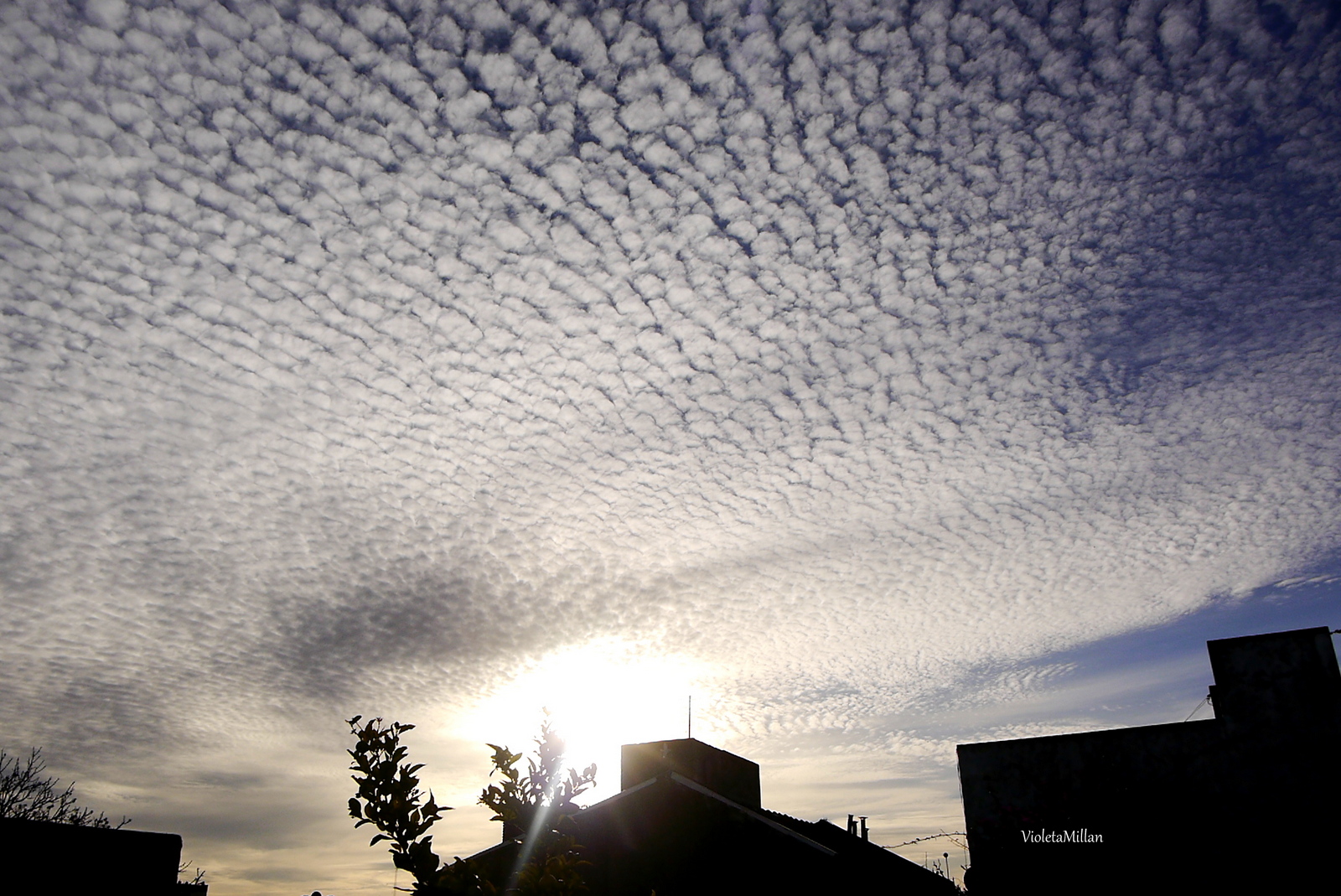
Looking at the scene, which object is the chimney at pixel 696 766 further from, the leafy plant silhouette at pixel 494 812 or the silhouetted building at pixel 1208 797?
the leafy plant silhouette at pixel 494 812

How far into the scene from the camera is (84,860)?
8.61 m

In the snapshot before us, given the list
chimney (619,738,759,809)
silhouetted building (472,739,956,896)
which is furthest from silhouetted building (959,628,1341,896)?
chimney (619,738,759,809)

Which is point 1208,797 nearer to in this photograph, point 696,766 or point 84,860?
point 84,860

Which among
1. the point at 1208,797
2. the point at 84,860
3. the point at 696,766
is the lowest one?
the point at 84,860

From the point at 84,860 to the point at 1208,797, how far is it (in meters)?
17.2

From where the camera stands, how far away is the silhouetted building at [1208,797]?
1319 cm

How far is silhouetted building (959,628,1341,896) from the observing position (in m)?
13.2

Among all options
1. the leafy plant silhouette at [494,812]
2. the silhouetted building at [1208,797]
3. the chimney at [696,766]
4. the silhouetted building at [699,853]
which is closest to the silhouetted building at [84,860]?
the leafy plant silhouette at [494,812]

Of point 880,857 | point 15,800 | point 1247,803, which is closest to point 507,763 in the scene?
point 1247,803

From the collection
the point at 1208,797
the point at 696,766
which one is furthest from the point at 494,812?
the point at 696,766

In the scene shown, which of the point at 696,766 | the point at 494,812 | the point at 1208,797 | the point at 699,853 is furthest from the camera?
the point at 696,766

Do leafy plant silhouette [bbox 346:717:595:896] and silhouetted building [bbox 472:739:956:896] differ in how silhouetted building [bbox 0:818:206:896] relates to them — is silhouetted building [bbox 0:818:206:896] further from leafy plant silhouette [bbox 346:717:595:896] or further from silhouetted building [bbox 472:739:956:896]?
silhouetted building [bbox 472:739:956:896]

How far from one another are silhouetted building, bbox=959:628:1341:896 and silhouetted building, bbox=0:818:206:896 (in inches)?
550

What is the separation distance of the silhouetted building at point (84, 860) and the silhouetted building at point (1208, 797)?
14.0m
